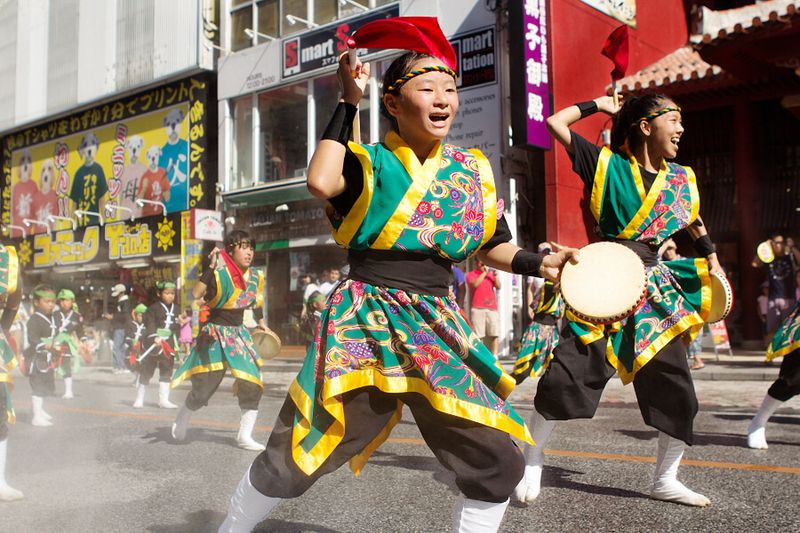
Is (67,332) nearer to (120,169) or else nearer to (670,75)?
(670,75)

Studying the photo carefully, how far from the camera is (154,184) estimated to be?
20.6m

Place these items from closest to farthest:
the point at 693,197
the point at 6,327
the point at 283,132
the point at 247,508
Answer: the point at 247,508 → the point at 693,197 → the point at 6,327 → the point at 283,132

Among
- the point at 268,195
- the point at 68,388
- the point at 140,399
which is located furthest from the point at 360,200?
the point at 268,195

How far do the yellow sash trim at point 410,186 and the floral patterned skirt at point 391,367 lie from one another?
0.16 meters

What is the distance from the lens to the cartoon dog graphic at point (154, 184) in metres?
20.3

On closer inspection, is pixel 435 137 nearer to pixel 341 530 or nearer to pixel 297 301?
pixel 341 530

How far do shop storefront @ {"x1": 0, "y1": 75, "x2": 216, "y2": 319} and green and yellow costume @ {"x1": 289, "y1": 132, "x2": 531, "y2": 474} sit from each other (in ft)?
53.4

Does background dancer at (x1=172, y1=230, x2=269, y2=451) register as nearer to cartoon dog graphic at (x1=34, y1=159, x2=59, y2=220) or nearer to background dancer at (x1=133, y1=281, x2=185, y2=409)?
background dancer at (x1=133, y1=281, x2=185, y2=409)

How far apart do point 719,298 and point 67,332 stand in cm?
782

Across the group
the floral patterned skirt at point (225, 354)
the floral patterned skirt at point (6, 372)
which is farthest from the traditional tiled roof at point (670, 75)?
the floral patterned skirt at point (6, 372)

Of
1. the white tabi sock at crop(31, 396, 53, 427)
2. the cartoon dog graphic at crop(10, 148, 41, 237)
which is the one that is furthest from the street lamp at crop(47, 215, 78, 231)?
the white tabi sock at crop(31, 396, 53, 427)

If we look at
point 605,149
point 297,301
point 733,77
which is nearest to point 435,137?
point 605,149

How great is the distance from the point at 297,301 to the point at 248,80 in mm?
5503

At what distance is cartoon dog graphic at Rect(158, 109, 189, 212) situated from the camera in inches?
787
